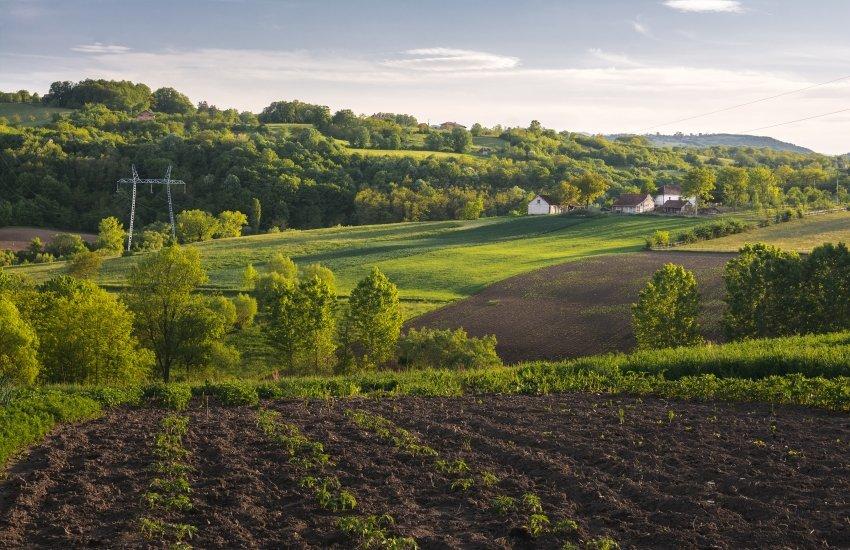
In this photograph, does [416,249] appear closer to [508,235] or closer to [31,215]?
[508,235]

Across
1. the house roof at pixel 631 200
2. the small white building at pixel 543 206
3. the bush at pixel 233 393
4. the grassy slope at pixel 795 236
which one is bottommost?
the bush at pixel 233 393

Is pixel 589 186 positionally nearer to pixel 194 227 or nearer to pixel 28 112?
pixel 194 227

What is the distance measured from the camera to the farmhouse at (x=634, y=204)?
416ft

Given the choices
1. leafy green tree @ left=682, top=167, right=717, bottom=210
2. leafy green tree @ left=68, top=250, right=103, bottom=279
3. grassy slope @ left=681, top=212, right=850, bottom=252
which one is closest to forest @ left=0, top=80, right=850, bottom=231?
leafy green tree @ left=682, top=167, right=717, bottom=210

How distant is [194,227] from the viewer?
112 metres

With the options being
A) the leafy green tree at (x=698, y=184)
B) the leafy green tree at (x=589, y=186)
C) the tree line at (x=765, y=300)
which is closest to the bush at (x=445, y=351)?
the tree line at (x=765, y=300)

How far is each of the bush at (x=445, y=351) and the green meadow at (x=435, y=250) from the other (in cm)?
1509

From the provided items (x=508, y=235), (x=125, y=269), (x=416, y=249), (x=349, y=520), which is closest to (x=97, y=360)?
(x=349, y=520)

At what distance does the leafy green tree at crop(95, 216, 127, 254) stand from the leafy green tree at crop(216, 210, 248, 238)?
1534 cm

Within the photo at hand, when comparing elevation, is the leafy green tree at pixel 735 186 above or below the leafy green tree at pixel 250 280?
above

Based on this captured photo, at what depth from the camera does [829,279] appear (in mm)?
43906

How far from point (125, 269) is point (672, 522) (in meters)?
75.2

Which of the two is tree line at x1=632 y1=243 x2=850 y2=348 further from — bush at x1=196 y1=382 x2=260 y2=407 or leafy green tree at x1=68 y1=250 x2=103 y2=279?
leafy green tree at x1=68 y1=250 x2=103 y2=279

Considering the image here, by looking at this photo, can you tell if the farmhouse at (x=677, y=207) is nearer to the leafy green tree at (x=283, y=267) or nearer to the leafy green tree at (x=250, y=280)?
the leafy green tree at (x=283, y=267)
